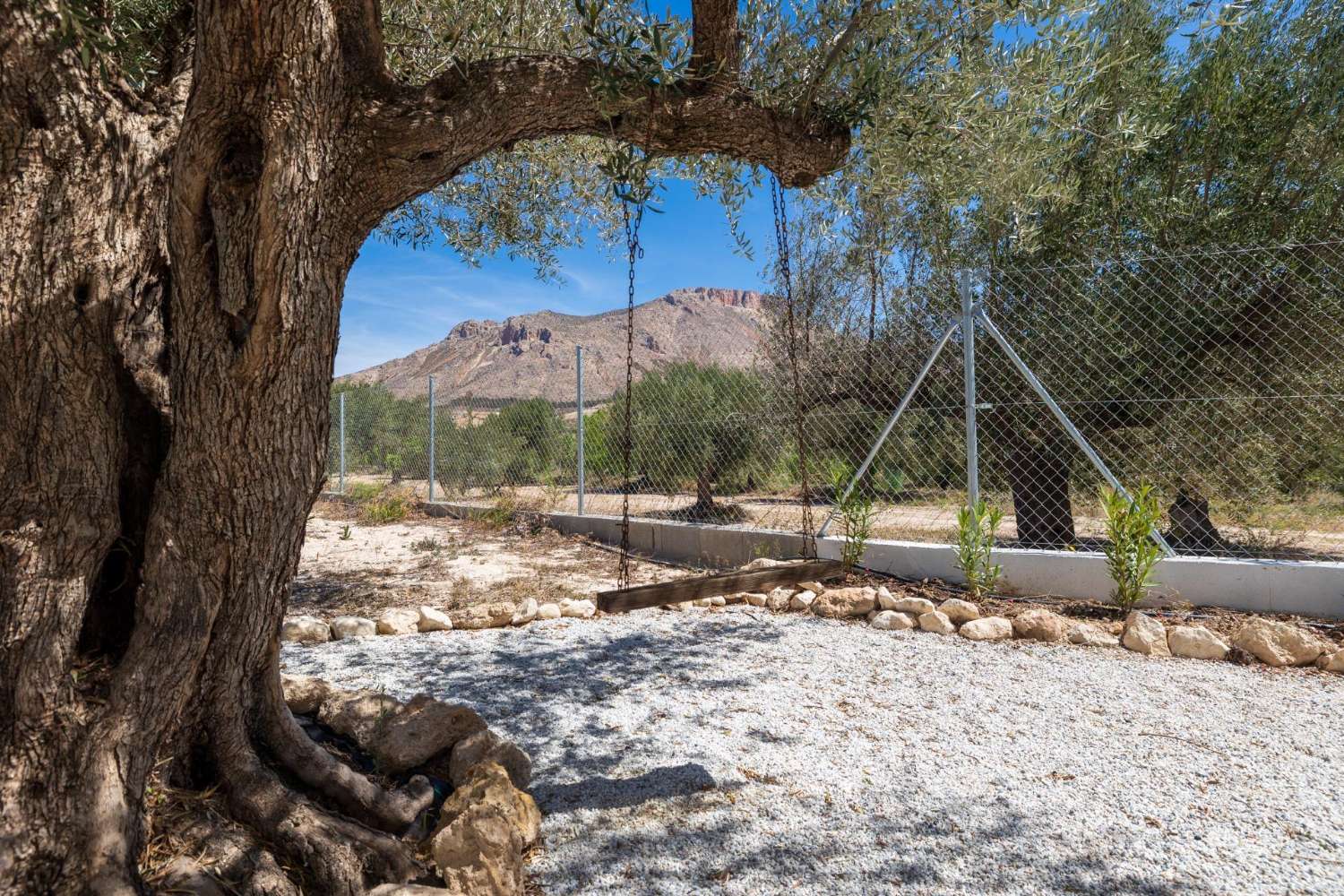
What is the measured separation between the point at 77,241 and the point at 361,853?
1.65 meters

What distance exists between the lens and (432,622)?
4.71 meters

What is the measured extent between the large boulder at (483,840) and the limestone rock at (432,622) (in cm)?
267

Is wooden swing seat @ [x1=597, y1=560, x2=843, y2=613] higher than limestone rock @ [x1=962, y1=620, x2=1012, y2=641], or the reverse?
wooden swing seat @ [x1=597, y1=560, x2=843, y2=613]

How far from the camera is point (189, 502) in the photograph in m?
1.79

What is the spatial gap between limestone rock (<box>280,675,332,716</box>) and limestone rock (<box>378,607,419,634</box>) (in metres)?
1.96

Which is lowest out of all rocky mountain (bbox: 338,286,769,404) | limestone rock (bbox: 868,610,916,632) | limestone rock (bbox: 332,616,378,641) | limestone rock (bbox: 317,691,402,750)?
limestone rock (bbox: 332,616,378,641)

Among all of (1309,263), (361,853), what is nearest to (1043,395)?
(1309,263)

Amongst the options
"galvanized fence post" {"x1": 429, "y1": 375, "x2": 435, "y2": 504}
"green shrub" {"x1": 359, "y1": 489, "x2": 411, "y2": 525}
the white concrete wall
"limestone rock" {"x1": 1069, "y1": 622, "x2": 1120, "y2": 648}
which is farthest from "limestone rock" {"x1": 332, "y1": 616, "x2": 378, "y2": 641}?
"galvanized fence post" {"x1": 429, "y1": 375, "x2": 435, "y2": 504}

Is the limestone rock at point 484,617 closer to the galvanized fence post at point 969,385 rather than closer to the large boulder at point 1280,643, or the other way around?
the galvanized fence post at point 969,385

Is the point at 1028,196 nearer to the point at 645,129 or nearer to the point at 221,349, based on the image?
the point at 645,129

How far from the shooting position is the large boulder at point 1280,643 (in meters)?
3.71

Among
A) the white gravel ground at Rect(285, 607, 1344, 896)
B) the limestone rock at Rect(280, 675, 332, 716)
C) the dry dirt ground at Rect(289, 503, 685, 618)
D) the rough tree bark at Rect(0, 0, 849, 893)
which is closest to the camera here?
the rough tree bark at Rect(0, 0, 849, 893)

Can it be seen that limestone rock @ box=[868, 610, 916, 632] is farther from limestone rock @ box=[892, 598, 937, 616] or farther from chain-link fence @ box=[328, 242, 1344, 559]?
chain-link fence @ box=[328, 242, 1344, 559]

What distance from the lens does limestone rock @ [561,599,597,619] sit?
5051mm
